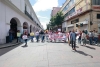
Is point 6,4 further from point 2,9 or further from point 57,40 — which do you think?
point 57,40

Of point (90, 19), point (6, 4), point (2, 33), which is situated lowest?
point (2, 33)

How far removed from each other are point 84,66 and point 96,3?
55.0ft

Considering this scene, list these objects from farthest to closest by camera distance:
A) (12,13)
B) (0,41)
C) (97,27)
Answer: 1. (97,27)
2. (12,13)
3. (0,41)

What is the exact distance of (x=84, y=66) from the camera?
5316 millimetres

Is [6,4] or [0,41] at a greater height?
[6,4]

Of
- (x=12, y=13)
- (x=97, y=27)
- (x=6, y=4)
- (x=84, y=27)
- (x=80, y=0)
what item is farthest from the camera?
(x=80, y=0)

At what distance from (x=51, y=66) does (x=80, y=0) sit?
21.3 m

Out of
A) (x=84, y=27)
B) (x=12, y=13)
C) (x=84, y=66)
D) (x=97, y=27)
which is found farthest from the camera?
(x=84, y=27)

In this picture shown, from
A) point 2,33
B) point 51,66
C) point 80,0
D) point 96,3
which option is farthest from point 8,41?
point 80,0

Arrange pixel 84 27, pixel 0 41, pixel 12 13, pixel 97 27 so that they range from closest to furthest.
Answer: pixel 0 41, pixel 12 13, pixel 97 27, pixel 84 27

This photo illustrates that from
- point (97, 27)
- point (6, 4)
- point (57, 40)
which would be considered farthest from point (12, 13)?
point (97, 27)

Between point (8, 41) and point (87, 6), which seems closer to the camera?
point (8, 41)

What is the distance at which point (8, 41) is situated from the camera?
1445 cm

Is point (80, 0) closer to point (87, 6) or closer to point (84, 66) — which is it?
point (87, 6)
